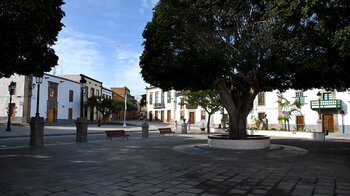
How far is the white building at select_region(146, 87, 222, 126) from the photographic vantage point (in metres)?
41.5

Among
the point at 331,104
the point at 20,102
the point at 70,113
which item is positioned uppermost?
the point at 20,102

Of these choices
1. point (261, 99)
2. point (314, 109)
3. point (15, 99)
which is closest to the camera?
point (314, 109)

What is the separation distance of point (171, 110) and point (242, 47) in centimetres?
3892

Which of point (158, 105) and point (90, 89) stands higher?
point (90, 89)

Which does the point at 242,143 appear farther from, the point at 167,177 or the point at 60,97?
the point at 60,97

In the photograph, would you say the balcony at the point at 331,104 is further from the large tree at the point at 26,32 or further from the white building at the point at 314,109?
the large tree at the point at 26,32

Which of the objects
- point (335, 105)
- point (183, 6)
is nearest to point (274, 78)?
point (183, 6)

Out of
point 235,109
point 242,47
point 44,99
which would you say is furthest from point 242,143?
point 44,99

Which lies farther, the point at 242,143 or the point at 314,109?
the point at 314,109

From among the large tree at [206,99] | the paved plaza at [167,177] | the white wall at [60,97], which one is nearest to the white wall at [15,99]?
the white wall at [60,97]

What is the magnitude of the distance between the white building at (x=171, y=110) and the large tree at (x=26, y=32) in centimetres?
3132

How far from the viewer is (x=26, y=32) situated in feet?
22.0

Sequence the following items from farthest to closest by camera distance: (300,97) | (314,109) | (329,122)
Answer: (300,97) < (314,109) < (329,122)

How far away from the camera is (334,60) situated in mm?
7551
